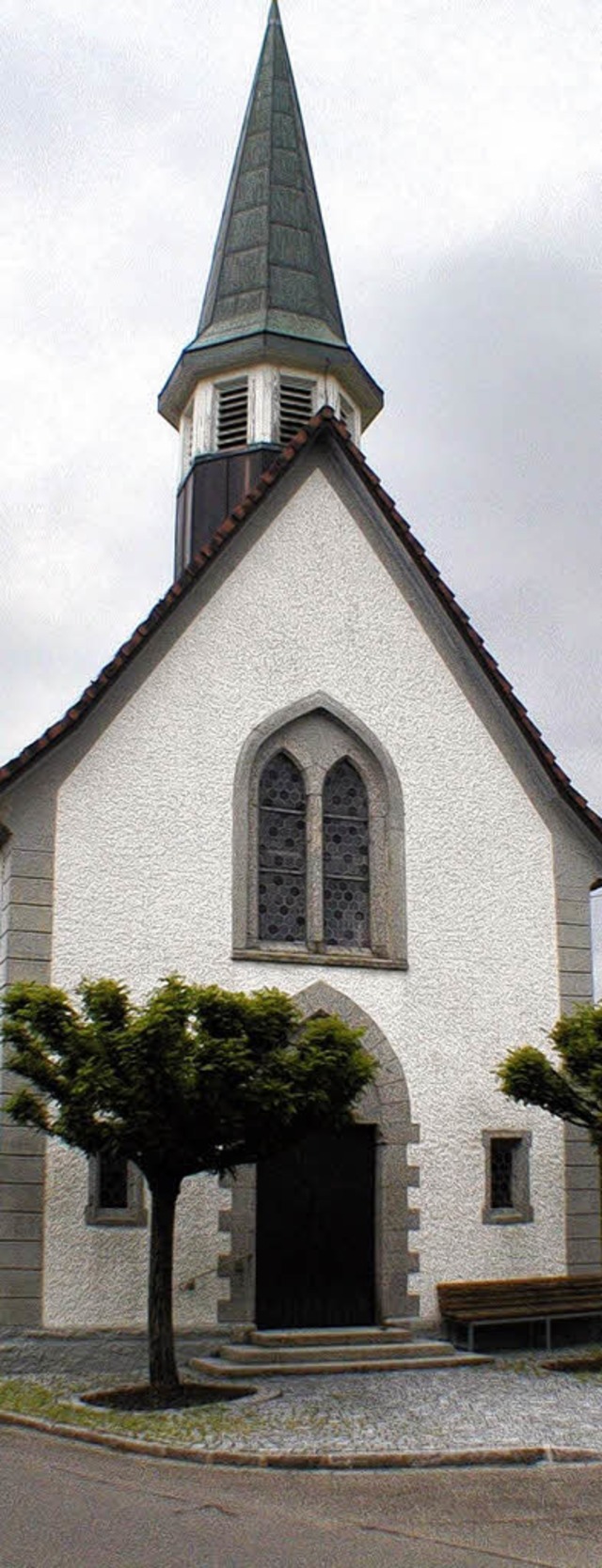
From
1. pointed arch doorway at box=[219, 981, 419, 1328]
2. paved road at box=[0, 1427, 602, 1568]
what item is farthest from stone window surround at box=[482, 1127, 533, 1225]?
paved road at box=[0, 1427, 602, 1568]

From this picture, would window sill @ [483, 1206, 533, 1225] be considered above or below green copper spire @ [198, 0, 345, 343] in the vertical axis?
below

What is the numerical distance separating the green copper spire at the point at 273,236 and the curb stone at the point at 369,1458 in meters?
15.0

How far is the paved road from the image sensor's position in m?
8.12

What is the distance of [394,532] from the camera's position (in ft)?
61.4

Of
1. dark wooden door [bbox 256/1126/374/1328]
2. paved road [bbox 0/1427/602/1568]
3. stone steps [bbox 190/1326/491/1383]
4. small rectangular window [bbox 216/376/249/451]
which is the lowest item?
paved road [bbox 0/1427/602/1568]

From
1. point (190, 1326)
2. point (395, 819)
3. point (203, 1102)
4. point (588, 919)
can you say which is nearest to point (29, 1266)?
point (190, 1326)

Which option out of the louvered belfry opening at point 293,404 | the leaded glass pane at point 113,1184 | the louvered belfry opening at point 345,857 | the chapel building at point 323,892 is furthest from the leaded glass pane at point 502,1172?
the louvered belfry opening at point 293,404

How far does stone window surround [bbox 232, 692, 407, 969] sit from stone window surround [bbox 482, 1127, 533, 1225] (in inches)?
82.4

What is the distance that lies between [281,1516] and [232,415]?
15.4 metres

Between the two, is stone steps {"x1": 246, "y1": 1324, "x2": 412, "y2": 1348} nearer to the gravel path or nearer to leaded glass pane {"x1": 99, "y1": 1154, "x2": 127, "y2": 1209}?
the gravel path

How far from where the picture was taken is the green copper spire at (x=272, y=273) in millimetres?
21672

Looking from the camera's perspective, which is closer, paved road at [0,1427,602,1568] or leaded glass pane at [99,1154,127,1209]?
paved road at [0,1427,602,1568]

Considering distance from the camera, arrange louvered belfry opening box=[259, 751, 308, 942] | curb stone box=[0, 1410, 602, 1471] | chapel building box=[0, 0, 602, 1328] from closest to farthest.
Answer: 1. curb stone box=[0, 1410, 602, 1471]
2. chapel building box=[0, 0, 602, 1328]
3. louvered belfry opening box=[259, 751, 308, 942]

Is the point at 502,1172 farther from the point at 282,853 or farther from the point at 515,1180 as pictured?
the point at 282,853
